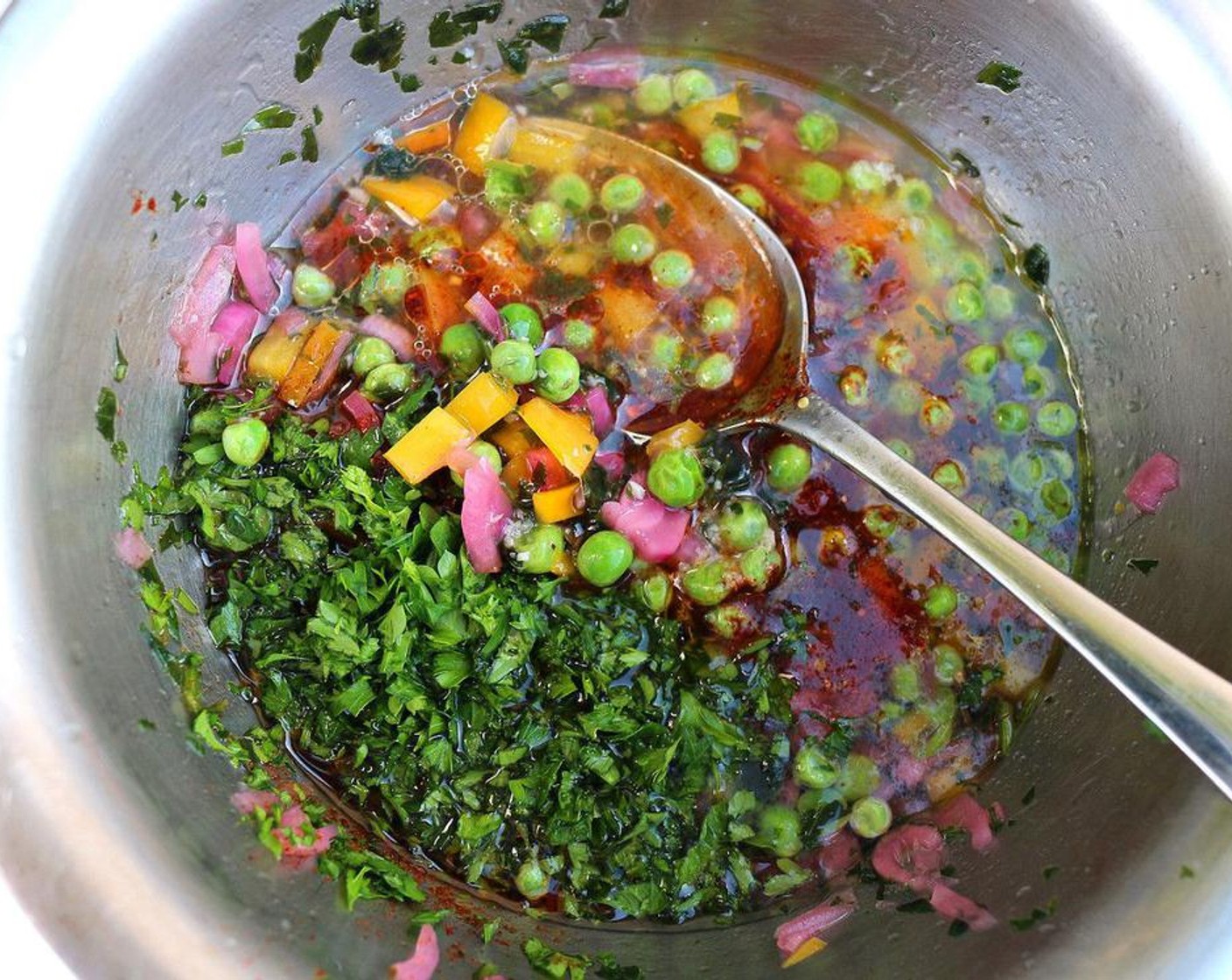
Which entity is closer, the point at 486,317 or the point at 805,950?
the point at 805,950

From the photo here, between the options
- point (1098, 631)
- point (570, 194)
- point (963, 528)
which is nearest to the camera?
point (1098, 631)

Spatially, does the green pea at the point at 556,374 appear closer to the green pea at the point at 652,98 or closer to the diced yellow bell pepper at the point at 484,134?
the diced yellow bell pepper at the point at 484,134

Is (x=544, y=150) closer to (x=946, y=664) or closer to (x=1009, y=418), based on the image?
(x=1009, y=418)

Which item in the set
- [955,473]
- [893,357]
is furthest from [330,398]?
[955,473]

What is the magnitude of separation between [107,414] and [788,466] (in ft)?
5.03

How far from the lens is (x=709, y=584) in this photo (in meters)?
2.34

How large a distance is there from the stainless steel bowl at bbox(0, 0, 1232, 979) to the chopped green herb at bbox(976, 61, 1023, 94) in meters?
0.03

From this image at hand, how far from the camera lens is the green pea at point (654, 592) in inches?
91.5

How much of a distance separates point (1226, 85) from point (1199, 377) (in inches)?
26.2

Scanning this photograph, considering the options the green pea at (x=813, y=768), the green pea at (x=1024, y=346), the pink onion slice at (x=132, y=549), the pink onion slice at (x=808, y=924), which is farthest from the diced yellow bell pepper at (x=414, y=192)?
the pink onion slice at (x=808, y=924)

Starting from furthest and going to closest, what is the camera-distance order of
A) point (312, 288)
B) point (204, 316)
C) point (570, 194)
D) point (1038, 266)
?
point (1038, 266) → point (570, 194) → point (312, 288) → point (204, 316)

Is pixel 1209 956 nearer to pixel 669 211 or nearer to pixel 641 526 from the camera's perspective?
pixel 641 526

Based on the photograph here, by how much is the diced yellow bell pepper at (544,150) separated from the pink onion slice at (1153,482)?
5.46 ft

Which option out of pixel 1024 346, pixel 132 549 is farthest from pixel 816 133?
pixel 132 549
